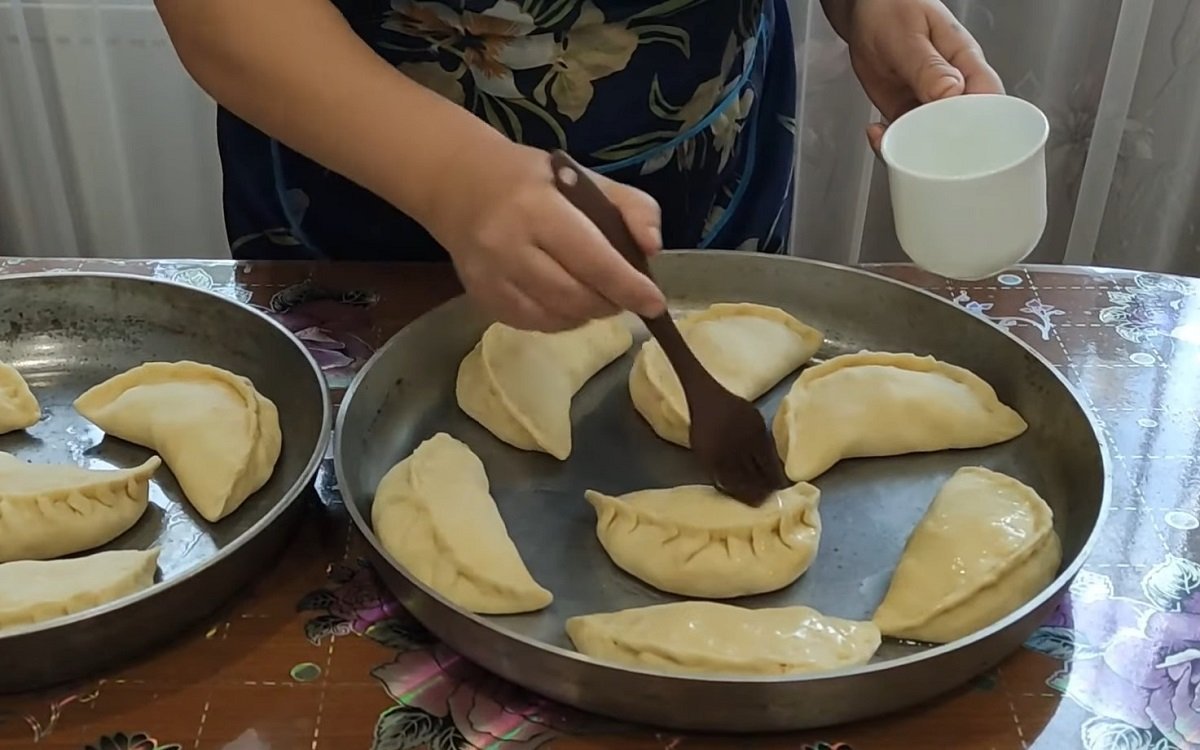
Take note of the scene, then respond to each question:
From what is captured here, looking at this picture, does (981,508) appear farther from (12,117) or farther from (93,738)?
(12,117)

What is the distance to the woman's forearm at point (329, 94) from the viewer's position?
2.34ft

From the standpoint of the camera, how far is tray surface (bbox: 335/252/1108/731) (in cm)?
59

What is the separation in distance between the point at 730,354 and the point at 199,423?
1.21 ft

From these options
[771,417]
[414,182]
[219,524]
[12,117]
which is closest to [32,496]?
[219,524]

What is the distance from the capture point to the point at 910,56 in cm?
89

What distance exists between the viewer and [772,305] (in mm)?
952

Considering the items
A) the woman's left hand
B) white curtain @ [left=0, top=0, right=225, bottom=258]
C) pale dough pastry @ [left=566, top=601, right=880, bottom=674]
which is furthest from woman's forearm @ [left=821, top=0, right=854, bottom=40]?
white curtain @ [left=0, top=0, right=225, bottom=258]

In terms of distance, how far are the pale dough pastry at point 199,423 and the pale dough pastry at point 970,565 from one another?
39 centimetres

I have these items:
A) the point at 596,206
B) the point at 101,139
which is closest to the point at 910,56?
the point at 596,206

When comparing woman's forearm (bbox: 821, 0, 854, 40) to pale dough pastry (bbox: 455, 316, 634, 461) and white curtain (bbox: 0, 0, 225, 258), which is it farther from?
white curtain (bbox: 0, 0, 225, 258)

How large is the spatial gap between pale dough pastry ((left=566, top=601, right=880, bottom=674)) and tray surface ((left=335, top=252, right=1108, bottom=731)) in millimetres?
26

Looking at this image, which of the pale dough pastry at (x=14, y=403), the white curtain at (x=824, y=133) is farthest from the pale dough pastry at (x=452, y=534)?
the white curtain at (x=824, y=133)

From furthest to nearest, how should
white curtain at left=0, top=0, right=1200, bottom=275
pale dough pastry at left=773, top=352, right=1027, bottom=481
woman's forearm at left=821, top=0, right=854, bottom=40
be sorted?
white curtain at left=0, top=0, right=1200, bottom=275 < woman's forearm at left=821, top=0, right=854, bottom=40 < pale dough pastry at left=773, top=352, right=1027, bottom=481

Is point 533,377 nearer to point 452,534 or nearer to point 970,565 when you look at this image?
point 452,534
